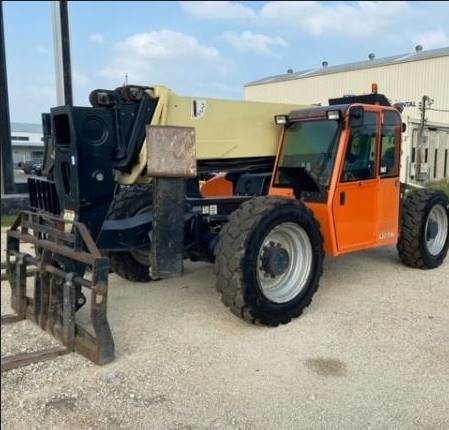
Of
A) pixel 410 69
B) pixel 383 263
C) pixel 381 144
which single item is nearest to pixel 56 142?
pixel 381 144

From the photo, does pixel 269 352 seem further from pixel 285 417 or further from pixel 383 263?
pixel 383 263

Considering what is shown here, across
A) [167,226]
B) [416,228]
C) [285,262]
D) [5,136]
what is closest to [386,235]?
[416,228]

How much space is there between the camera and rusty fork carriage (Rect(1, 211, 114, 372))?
397 cm

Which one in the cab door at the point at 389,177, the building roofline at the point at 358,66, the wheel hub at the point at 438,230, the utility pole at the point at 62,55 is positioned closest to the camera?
the cab door at the point at 389,177

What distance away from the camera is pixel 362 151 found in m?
5.77

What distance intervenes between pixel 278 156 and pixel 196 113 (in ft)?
4.27

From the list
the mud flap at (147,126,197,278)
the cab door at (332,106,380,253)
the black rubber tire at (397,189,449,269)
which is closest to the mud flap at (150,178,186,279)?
the mud flap at (147,126,197,278)

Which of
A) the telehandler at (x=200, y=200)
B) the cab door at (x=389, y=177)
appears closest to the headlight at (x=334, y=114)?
the telehandler at (x=200, y=200)

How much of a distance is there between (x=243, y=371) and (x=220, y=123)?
249 cm

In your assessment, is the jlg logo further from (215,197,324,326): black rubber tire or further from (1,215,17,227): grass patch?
(1,215,17,227): grass patch

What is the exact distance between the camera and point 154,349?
4.37 m

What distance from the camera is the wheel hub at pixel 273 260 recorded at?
493 cm

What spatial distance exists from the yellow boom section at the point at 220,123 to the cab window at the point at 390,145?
105 cm

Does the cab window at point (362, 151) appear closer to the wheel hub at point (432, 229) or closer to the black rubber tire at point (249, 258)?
the black rubber tire at point (249, 258)
